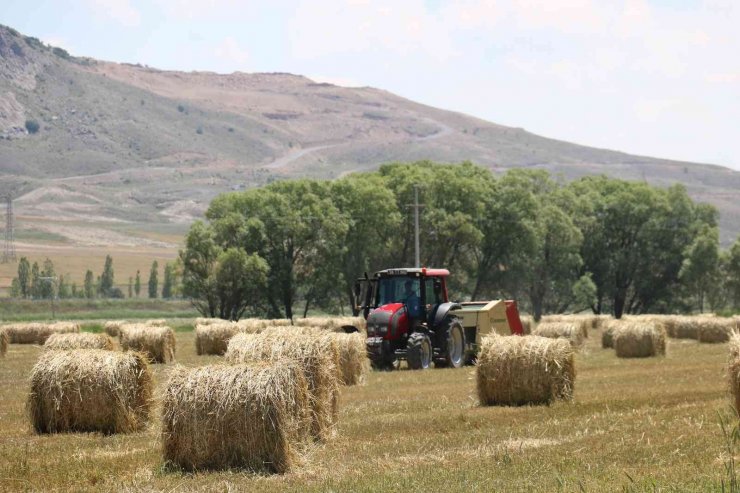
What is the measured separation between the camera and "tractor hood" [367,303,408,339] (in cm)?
2848

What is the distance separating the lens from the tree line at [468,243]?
73.7m

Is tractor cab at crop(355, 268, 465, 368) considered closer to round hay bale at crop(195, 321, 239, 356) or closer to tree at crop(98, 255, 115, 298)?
round hay bale at crop(195, 321, 239, 356)

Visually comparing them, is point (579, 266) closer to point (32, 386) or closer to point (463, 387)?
point (463, 387)

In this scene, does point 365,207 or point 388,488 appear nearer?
point 388,488

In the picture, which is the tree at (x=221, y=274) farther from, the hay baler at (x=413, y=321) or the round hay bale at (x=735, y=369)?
the round hay bale at (x=735, y=369)

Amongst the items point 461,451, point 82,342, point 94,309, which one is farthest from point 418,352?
point 94,309

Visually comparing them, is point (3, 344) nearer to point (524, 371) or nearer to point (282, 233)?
point (524, 371)

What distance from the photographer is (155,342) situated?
106ft

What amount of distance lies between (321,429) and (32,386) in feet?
14.4

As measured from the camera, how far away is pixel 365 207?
74.4 m

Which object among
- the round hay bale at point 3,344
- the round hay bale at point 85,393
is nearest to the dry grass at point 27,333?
the round hay bale at point 3,344

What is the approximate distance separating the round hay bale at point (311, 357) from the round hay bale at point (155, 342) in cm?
1743

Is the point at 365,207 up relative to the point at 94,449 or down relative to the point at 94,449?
up

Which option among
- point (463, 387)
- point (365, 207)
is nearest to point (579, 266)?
point (365, 207)
